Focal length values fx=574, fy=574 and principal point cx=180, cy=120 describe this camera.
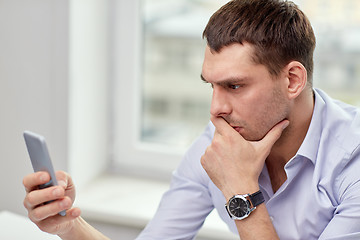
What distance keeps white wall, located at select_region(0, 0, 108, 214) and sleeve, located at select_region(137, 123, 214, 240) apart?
693mm

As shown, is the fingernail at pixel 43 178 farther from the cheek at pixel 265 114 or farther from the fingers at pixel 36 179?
the cheek at pixel 265 114

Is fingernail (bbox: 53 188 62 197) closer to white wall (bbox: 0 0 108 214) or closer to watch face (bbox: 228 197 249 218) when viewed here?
watch face (bbox: 228 197 249 218)

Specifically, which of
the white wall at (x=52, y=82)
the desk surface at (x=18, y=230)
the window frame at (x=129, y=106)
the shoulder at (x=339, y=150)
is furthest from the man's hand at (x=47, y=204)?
the window frame at (x=129, y=106)

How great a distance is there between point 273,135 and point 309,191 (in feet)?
0.59

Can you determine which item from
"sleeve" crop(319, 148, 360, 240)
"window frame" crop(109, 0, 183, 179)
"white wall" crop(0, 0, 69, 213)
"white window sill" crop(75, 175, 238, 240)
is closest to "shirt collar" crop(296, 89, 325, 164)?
"sleeve" crop(319, 148, 360, 240)

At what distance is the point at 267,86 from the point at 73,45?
0.98 meters

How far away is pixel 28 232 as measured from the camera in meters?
1.62

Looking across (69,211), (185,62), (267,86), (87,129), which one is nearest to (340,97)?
(185,62)

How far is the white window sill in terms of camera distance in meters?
2.11

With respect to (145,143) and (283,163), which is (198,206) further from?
(145,143)

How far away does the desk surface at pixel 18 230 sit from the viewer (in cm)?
159

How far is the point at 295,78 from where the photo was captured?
154 cm

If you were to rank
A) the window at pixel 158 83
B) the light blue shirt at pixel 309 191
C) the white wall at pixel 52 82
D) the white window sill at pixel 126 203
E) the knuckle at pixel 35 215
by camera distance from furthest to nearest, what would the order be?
the window at pixel 158 83
the white wall at pixel 52 82
the white window sill at pixel 126 203
the light blue shirt at pixel 309 191
the knuckle at pixel 35 215

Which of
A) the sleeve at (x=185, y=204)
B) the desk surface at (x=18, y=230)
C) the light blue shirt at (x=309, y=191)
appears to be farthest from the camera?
the sleeve at (x=185, y=204)
